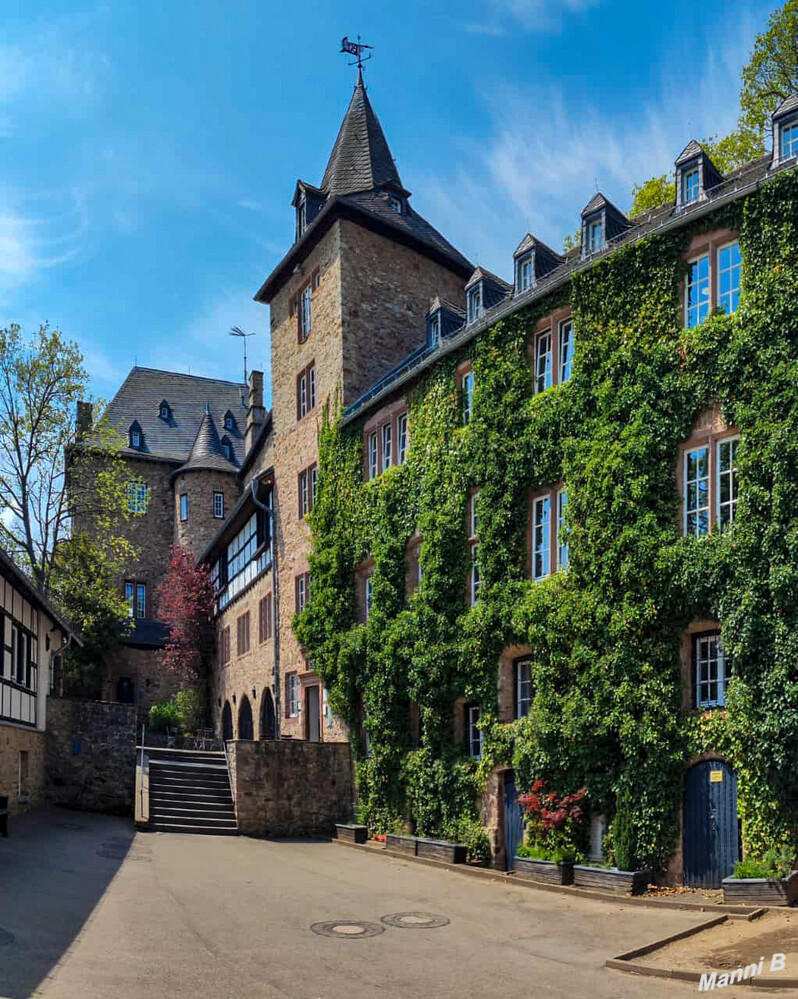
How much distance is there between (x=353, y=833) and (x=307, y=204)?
18161 mm

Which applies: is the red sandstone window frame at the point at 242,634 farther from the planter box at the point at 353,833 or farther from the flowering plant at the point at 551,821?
the flowering plant at the point at 551,821

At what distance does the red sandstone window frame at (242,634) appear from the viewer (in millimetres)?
37188

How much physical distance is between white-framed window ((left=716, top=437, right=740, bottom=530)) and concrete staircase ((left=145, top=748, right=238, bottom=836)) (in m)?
12.9

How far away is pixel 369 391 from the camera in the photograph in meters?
26.5

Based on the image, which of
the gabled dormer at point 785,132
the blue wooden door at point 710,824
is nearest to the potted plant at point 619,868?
the blue wooden door at point 710,824

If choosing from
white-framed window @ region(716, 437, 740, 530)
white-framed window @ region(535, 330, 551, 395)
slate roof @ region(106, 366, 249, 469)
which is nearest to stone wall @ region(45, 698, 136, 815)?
white-framed window @ region(535, 330, 551, 395)

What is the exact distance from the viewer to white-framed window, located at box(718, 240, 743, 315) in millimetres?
16297

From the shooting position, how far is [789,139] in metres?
16.3

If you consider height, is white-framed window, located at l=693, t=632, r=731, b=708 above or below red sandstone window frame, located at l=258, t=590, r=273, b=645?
below

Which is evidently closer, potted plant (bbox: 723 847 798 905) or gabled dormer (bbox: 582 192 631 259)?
potted plant (bbox: 723 847 798 905)

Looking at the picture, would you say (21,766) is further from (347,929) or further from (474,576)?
→ (347,929)

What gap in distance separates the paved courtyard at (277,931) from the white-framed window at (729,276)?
8.72m

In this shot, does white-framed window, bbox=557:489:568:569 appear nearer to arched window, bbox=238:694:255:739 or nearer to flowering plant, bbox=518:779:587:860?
flowering plant, bbox=518:779:587:860

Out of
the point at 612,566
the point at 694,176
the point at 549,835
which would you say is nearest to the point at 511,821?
the point at 549,835
